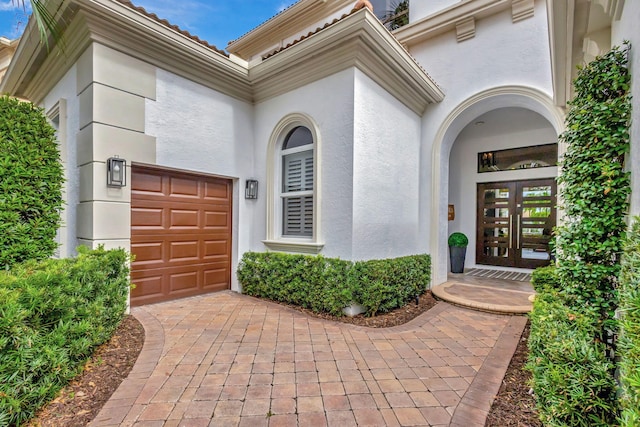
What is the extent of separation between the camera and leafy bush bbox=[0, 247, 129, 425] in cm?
194

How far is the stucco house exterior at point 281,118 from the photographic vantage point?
418 centimetres

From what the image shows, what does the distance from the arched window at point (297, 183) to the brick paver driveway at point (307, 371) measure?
1743 millimetres

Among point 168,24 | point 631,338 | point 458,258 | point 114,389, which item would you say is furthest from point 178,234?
point 458,258

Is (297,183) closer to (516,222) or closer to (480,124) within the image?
(480,124)

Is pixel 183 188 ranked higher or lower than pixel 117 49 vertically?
lower

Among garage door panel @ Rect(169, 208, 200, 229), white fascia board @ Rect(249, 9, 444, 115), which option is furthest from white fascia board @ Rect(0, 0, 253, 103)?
garage door panel @ Rect(169, 208, 200, 229)

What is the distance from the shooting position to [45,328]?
2.30 metres

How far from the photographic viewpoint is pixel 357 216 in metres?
4.58

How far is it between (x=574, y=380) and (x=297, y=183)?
4583 mm

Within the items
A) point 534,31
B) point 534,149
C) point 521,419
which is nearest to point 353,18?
point 534,31

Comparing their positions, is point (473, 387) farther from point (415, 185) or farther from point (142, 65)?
point (142, 65)

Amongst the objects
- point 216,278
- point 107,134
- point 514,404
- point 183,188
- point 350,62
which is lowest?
point 514,404

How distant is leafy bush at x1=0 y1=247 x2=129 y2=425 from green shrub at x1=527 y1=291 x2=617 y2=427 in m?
3.41

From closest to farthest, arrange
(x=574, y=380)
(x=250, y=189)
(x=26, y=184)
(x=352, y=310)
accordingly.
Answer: (x=574, y=380) → (x=26, y=184) → (x=352, y=310) → (x=250, y=189)
